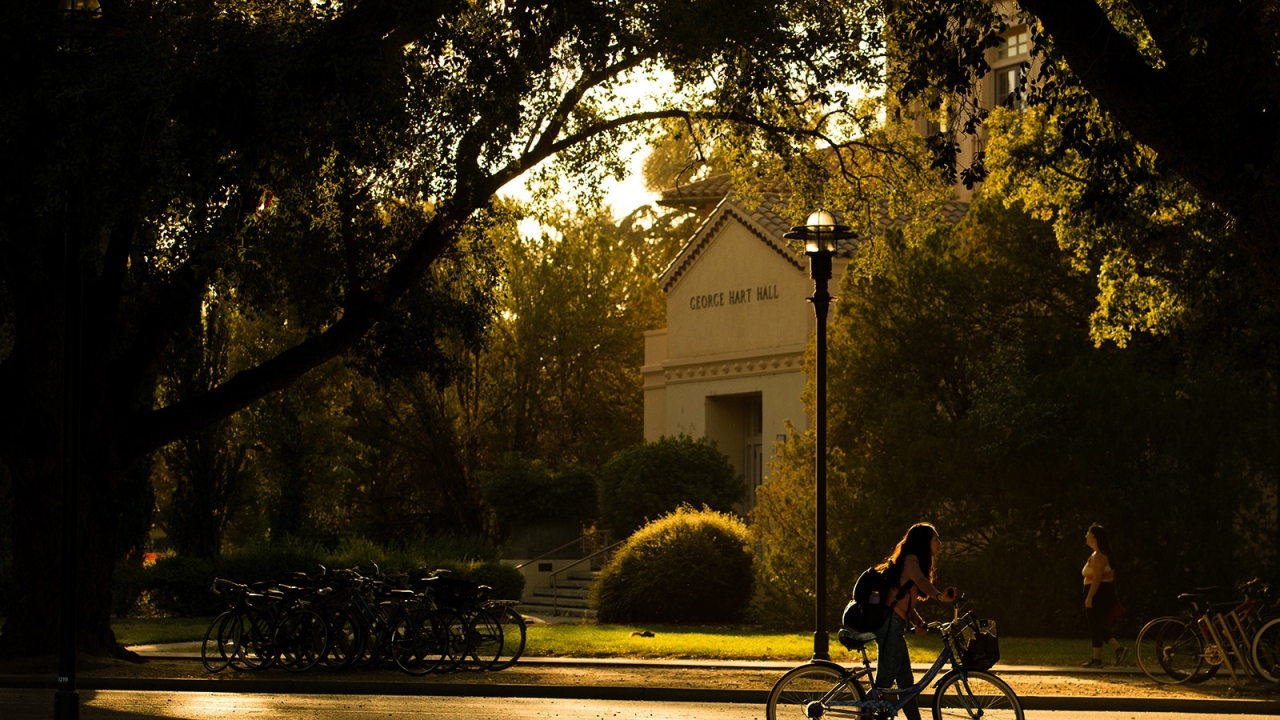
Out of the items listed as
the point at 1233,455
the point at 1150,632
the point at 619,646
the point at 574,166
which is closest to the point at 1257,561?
the point at 1233,455

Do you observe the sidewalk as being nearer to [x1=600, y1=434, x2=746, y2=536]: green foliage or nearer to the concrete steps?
the concrete steps

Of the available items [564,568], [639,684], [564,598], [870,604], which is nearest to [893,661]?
[870,604]

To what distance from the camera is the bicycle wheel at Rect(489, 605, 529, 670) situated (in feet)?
59.5

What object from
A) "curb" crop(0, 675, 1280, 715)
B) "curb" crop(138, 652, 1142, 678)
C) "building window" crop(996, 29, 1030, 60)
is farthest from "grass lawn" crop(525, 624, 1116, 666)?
"building window" crop(996, 29, 1030, 60)

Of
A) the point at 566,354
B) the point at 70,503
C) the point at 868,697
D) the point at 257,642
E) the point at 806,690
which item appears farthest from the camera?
the point at 566,354

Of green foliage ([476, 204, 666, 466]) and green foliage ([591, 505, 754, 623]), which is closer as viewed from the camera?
green foliage ([591, 505, 754, 623])

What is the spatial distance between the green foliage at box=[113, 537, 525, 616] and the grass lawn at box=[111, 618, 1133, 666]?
197cm

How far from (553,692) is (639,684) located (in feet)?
3.09

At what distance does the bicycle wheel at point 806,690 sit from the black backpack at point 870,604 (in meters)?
0.41

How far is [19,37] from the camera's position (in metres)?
15.2

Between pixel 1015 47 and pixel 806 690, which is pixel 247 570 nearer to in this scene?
pixel 806 690

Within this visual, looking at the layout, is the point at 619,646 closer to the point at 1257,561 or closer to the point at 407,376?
the point at 407,376

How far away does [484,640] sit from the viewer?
704 inches

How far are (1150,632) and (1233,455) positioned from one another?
813 cm
